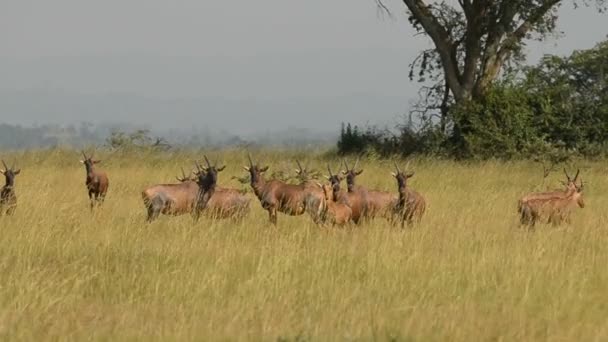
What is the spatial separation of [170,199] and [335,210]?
A: 90.1 inches

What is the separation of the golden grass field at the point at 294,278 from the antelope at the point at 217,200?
294mm

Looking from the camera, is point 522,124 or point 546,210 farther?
point 522,124

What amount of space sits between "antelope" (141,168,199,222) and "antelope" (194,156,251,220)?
0.14 meters

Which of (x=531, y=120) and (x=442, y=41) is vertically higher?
(x=442, y=41)

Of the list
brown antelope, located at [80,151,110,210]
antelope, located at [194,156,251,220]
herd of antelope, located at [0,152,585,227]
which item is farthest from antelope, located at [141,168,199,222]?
brown antelope, located at [80,151,110,210]

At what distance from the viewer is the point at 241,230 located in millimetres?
10547

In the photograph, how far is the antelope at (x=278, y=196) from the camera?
1273 cm

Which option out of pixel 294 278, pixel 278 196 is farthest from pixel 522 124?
pixel 294 278

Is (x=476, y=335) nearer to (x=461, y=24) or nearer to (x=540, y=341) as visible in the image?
(x=540, y=341)

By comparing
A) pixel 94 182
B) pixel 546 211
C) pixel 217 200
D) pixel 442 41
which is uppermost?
pixel 442 41

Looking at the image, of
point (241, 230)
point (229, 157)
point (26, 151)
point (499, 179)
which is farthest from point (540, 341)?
point (26, 151)

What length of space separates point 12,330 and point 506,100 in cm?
2190

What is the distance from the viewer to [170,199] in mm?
12523

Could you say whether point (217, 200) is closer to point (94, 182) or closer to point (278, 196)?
point (278, 196)
